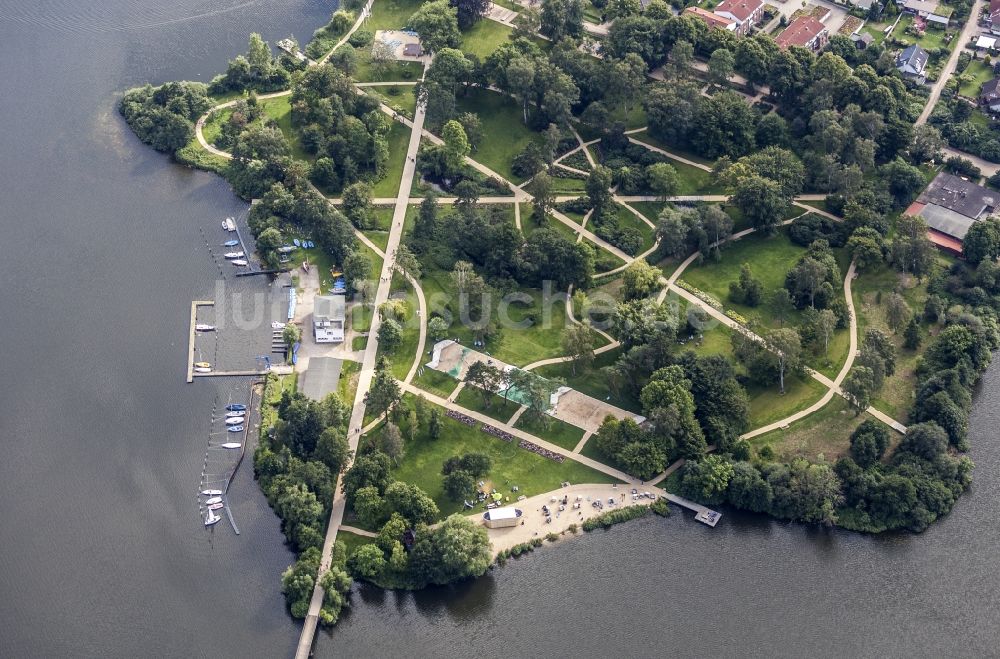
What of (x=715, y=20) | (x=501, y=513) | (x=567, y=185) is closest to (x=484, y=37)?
(x=567, y=185)

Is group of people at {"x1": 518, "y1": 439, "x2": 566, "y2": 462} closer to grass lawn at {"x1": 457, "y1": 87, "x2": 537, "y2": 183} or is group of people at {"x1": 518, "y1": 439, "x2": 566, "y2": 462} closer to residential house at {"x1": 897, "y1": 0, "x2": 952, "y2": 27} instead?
grass lawn at {"x1": 457, "y1": 87, "x2": 537, "y2": 183}

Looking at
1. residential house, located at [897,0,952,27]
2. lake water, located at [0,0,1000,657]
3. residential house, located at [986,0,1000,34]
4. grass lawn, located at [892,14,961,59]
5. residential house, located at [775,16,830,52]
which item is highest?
residential house, located at [986,0,1000,34]

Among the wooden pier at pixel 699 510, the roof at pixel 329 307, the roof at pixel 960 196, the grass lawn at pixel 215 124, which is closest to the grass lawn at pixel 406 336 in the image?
the roof at pixel 329 307

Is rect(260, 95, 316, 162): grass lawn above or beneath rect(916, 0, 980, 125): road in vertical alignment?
beneath

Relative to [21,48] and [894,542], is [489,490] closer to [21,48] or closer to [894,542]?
[894,542]

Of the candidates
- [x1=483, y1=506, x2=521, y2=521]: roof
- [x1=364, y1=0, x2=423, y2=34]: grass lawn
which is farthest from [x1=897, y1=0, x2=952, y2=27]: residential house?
[x1=483, y1=506, x2=521, y2=521]: roof

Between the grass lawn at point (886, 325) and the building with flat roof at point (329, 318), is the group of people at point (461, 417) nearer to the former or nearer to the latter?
the building with flat roof at point (329, 318)
